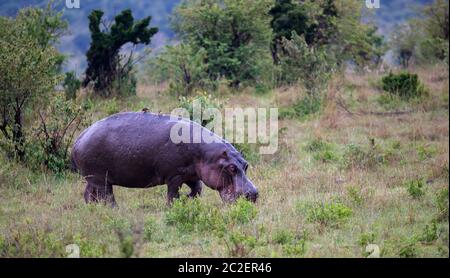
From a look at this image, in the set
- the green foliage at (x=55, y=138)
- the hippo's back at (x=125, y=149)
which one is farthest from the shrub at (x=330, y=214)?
the green foliage at (x=55, y=138)

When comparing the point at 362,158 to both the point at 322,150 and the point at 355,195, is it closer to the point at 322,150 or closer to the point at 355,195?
the point at 322,150

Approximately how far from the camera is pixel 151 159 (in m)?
8.32

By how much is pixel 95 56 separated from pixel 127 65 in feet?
3.26

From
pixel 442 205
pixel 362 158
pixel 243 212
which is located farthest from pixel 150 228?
pixel 362 158

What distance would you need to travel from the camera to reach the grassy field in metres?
6.63

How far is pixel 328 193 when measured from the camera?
9.07 meters

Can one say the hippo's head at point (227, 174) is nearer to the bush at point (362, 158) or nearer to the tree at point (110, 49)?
the bush at point (362, 158)

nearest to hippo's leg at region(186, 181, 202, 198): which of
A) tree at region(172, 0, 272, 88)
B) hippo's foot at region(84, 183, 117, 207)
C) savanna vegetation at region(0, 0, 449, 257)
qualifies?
savanna vegetation at region(0, 0, 449, 257)

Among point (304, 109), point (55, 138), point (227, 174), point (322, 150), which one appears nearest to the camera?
point (227, 174)

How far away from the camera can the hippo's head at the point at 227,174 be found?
801 cm

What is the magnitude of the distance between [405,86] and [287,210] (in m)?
9.05

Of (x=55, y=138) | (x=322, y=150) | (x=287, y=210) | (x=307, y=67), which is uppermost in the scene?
(x=307, y=67)

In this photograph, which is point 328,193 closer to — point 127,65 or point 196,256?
point 196,256
